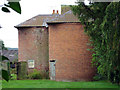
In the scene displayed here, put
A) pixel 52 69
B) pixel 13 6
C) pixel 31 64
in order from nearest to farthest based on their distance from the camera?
pixel 13 6, pixel 52 69, pixel 31 64

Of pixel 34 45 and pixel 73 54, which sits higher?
pixel 34 45

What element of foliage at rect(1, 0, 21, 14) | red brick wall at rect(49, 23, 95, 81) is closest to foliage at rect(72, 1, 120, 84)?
red brick wall at rect(49, 23, 95, 81)

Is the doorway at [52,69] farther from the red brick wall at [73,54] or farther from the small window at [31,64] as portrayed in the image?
the small window at [31,64]

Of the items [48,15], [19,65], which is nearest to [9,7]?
[19,65]

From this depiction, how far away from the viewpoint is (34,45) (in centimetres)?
2078

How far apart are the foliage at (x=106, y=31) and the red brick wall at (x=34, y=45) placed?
7.67 meters

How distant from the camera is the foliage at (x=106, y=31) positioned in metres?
10.9

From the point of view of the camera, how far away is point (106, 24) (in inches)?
432

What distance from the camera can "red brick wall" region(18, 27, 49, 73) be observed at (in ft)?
67.7

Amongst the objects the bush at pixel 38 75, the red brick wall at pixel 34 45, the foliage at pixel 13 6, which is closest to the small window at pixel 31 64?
the red brick wall at pixel 34 45

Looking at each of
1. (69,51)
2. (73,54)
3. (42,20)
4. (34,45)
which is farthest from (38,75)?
(42,20)

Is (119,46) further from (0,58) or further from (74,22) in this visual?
(0,58)

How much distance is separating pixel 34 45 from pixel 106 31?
430 inches

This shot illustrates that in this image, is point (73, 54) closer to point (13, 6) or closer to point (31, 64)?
point (31, 64)
